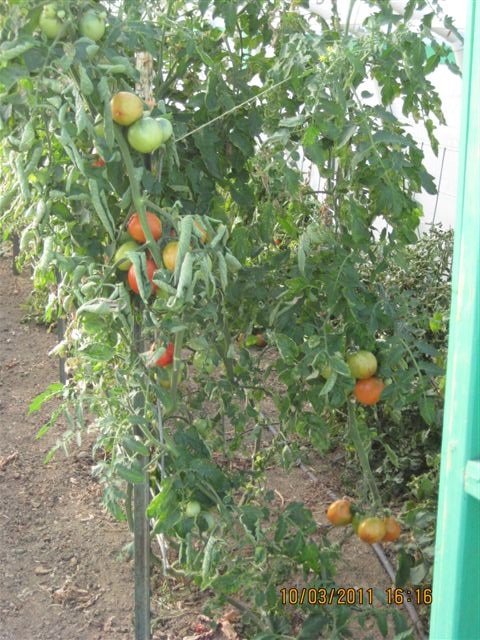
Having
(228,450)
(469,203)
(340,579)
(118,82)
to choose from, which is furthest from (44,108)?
(340,579)

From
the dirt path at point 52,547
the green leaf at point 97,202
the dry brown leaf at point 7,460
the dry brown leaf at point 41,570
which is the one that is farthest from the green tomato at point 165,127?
the dry brown leaf at point 7,460

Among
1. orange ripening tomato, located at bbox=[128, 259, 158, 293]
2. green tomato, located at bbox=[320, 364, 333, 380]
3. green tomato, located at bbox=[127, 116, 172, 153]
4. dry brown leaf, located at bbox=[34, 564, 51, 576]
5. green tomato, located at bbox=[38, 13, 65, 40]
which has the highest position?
green tomato, located at bbox=[38, 13, 65, 40]

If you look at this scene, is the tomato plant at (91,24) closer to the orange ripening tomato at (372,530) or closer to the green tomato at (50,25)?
the green tomato at (50,25)

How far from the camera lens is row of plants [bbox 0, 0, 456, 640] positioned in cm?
146

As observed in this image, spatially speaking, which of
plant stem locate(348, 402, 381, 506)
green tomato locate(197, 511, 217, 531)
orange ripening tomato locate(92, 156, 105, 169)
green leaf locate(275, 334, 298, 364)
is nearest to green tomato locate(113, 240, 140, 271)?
orange ripening tomato locate(92, 156, 105, 169)

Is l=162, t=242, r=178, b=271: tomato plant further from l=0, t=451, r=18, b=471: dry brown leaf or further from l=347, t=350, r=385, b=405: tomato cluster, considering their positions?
l=0, t=451, r=18, b=471: dry brown leaf

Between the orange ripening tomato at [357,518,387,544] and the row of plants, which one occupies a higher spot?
the row of plants

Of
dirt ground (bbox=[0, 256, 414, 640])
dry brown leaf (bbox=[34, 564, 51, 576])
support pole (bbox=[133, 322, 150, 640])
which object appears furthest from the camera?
dry brown leaf (bbox=[34, 564, 51, 576])

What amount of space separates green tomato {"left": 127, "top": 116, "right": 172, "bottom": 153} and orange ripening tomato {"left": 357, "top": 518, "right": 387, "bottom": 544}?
1.14 m

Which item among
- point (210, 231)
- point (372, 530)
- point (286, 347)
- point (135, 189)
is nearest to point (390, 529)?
point (372, 530)

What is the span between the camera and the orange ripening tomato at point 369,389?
1968 millimetres

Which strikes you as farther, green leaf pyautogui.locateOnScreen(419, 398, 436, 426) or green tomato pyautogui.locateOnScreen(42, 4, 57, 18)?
green leaf pyautogui.locateOnScreen(419, 398, 436, 426)

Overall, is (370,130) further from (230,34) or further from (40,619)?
(40,619)

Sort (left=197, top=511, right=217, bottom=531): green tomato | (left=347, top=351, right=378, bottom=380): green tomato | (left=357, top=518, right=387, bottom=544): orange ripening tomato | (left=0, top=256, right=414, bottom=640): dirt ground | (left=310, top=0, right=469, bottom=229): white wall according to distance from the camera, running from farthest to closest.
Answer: (left=310, top=0, right=469, bottom=229): white wall < (left=0, top=256, right=414, bottom=640): dirt ground < (left=357, top=518, right=387, bottom=544): orange ripening tomato < (left=347, top=351, right=378, bottom=380): green tomato < (left=197, top=511, right=217, bottom=531): green tomato
